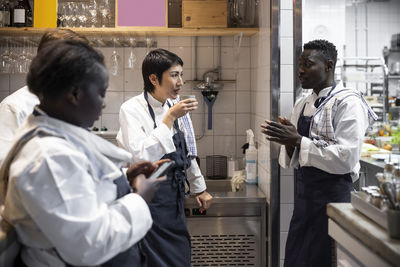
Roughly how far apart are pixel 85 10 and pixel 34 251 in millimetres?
2733

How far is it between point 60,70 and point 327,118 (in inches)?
66.4

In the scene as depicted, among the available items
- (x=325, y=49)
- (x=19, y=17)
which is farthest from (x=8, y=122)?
(x=19, y=17)

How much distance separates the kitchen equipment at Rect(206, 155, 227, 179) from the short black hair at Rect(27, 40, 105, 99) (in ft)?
8.81

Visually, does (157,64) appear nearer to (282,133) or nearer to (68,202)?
(282,133)

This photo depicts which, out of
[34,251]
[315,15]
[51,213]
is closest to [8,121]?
[34,251]

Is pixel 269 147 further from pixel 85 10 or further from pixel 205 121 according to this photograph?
pixel 85 10

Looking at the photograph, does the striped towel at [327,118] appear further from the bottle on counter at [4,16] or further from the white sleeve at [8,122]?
the bottle on counter at [4,16]

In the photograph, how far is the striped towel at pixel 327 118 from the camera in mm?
2528

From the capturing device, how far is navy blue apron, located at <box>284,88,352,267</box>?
2.55 m

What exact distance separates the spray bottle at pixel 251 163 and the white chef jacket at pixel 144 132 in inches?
39.2

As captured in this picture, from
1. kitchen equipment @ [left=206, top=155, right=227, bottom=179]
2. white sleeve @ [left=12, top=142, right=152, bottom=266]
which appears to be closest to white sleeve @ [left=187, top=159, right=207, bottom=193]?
kitchen equipment @ [left=206, top=155, right=227, bottom=179]

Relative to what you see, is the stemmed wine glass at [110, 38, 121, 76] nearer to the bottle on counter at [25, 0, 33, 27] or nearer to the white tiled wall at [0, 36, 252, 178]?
the white tiled wall at [0, 36, 252, 178]

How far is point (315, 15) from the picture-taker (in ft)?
13.4

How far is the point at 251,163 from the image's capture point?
370 cm
